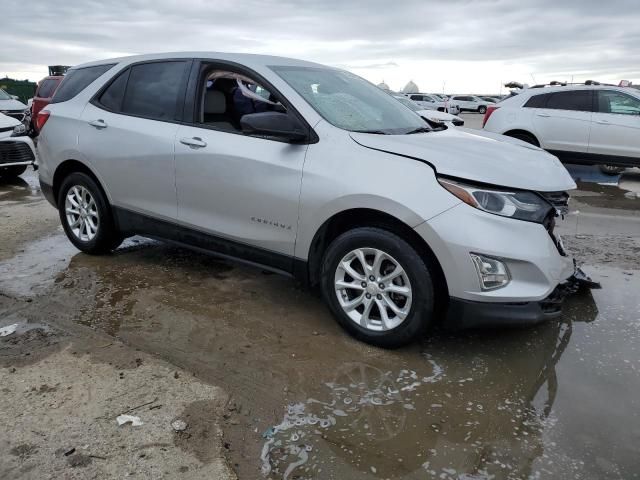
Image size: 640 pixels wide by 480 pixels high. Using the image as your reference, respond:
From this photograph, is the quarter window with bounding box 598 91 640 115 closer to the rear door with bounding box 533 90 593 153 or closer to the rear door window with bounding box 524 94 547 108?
the rear door with bounding box 533 90 593 153

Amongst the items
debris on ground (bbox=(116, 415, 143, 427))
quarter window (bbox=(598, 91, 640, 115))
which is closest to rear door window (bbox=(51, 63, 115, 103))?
debris on ground (bbox=(116, 415, 143, 427))

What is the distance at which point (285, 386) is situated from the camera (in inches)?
120

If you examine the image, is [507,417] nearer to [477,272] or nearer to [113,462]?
[477,272]

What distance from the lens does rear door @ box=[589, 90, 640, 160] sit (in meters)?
9.42

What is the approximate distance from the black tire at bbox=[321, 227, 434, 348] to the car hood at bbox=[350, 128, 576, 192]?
0.50 metres

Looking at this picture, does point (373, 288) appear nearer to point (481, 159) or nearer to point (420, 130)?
point (481, 159)

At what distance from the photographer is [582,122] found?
9719 mm

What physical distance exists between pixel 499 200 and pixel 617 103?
7992mm

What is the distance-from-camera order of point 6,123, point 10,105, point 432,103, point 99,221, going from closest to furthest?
1. point 99,221
2. point 6,123
3. point 10,105
4. point 432,103

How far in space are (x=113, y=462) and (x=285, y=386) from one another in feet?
3.16

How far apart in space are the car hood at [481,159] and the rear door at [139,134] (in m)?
1.60

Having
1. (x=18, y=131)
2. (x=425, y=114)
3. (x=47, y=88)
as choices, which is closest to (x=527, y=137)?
(x=425, y=114)

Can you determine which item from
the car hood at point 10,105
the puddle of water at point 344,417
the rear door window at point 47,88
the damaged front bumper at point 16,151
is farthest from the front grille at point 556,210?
the car hood at point 10,105

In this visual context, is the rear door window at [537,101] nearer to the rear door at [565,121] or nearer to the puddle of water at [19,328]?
the rear door at [565,121]
